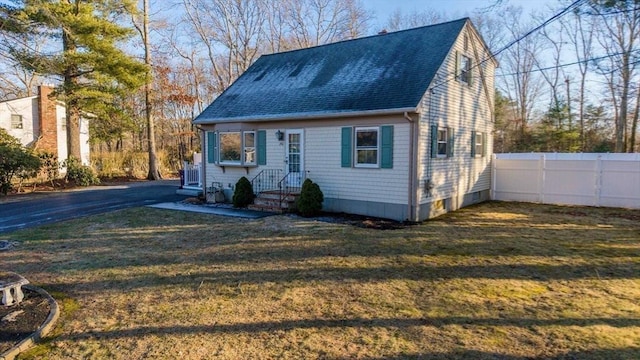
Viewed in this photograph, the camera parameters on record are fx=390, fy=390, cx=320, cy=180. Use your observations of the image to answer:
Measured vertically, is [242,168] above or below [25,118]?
below

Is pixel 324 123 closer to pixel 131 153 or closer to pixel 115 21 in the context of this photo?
pixel 115 21

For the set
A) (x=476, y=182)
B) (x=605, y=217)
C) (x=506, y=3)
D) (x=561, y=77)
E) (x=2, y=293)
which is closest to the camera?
(x=2, y=293)

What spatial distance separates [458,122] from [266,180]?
6.51 m

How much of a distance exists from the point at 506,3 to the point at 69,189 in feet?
61.9

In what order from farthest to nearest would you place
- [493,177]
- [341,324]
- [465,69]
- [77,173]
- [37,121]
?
[37,121] → [77,173] → [493,177] → [465,69] → [341,324]

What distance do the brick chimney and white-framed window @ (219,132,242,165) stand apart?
52.0 feet

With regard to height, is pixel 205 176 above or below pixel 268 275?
above

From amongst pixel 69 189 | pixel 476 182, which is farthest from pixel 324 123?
pixel 69 189

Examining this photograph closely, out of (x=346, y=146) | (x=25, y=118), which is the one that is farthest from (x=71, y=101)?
(x=346, y=146)

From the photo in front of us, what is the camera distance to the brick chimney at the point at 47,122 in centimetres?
2378

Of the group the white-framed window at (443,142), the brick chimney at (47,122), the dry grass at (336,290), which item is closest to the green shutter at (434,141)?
the white-framed window at (443,142)

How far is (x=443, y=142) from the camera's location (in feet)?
38.4

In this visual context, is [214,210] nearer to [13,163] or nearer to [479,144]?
[479,144]

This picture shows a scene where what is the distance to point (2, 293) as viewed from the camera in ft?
16.4
